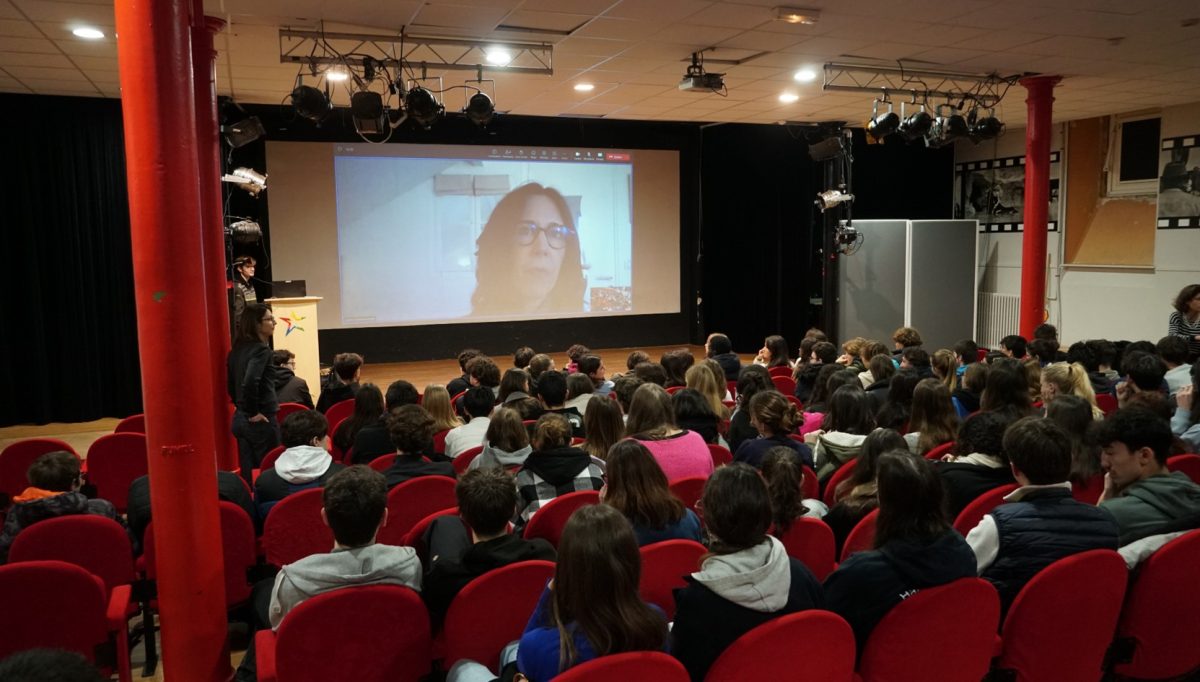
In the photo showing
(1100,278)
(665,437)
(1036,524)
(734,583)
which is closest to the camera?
(734,583)

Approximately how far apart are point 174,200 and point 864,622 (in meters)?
2.51

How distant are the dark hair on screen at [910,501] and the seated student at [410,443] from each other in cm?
200

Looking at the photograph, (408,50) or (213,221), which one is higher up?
(408,50)

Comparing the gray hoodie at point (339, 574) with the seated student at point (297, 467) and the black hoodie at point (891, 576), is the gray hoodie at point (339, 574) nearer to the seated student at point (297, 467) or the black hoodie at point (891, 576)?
the black hoodie at point (891, 576)

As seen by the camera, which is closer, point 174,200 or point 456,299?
point 174,200

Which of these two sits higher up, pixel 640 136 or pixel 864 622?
pixel 640 136

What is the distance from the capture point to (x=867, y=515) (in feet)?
9.82

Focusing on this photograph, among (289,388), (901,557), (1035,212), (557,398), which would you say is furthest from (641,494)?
(1035,212)

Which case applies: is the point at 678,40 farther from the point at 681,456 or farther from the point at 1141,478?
the point at 1141,478

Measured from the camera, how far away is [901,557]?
226 cm

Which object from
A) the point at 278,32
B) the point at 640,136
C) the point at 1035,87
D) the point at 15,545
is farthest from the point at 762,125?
the point at 15,545

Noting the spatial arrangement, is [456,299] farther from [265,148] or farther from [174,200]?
[174,200]

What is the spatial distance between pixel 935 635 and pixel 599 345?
10990mm

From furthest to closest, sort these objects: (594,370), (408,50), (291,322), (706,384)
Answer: (291,322) < (408,50) < (594,370) < (706,384)
